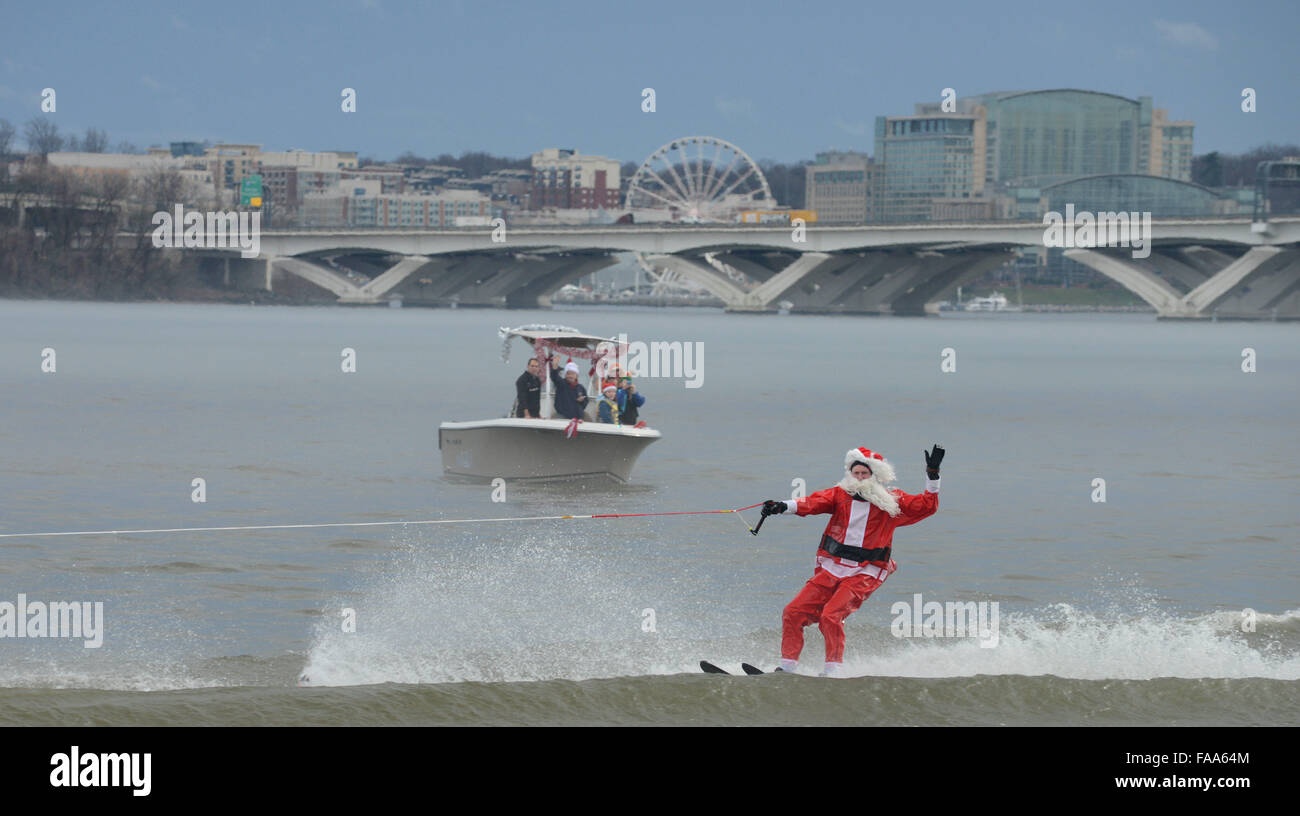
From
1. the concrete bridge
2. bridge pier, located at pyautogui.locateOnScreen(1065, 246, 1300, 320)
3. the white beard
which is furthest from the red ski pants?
bridge pier, located at pyautogui.locateOnScreen(1065, 246, 1300, 320)

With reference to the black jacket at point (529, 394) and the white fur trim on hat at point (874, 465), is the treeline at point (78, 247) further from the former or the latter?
the white fur trim on hat at point (874, 465)

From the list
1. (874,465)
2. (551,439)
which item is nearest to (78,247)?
(551,439)

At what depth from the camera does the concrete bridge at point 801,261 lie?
132000 mm

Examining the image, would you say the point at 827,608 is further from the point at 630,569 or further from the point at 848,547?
the point at 630,569

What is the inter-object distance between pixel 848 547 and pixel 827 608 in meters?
0.52

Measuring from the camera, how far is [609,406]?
28.2 meters

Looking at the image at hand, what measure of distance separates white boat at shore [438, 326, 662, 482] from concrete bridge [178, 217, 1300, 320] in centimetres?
10435

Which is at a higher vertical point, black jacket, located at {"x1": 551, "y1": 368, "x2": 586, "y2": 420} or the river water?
black jacket, located at {"x1": 551, "y1": 368, "x2": 586, "y2": 420}

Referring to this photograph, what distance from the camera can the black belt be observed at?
13.8 m

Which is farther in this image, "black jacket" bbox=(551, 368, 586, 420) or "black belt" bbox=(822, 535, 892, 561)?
"black jacket" bbox=(551, 368, 586, 420)

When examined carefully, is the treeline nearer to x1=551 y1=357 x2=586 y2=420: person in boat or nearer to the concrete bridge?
the concrete bridge
